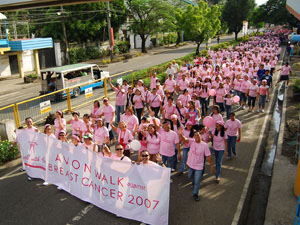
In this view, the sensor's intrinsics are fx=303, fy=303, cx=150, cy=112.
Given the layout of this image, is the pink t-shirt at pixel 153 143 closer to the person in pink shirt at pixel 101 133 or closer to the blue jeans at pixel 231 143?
the person in pink shirt at pixel 101 133

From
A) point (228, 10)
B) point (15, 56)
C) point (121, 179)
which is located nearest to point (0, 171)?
point (121, 179)

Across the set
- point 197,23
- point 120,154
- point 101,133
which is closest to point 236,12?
point 197,23

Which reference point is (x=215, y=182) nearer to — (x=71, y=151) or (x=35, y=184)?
(x=71, y=151)

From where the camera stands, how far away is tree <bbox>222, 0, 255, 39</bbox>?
5169cm

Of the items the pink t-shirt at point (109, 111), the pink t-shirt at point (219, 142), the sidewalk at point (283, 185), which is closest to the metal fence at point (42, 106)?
the pink t-shirt at point (109, 111)

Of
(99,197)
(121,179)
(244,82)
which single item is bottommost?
(99,197)

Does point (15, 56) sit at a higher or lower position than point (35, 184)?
higher

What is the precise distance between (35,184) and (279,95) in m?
13.7

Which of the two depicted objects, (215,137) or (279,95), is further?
(279,95)

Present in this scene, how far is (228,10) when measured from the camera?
52.7m

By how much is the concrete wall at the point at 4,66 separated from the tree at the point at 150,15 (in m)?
19.5

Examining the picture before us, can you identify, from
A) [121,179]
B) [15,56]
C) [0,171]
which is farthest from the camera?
[15,56]

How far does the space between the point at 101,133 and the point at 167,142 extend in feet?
5.88

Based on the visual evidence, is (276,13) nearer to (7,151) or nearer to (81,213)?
(7,151)
